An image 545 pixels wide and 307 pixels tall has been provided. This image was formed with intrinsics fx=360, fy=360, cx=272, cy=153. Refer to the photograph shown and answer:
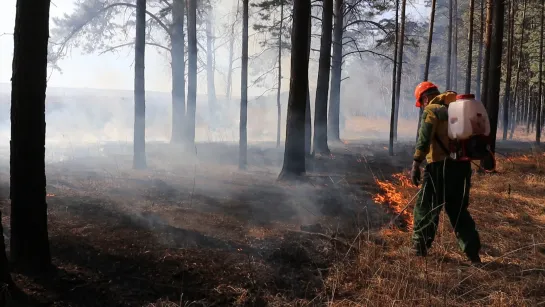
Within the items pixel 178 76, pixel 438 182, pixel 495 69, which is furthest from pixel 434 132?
pixel 178 76

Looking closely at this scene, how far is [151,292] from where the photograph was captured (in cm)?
342

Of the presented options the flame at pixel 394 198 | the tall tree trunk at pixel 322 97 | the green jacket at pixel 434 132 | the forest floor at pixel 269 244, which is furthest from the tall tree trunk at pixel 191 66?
the green jacket at pixel 434 132

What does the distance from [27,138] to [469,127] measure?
4.56 meters

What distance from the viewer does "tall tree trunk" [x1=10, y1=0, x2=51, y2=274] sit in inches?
138

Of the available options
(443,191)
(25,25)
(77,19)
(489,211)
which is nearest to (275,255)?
(443,191)

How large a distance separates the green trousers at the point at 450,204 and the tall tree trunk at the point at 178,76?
12892 millimetres

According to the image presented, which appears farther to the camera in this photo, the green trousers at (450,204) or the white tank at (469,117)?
the green trousers at (450,204)

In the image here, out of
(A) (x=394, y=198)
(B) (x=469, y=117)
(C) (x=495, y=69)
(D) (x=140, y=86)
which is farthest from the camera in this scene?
(D) (x=140, y=86)

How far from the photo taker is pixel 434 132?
4324 millimetres

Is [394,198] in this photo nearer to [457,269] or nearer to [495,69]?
[457,269]

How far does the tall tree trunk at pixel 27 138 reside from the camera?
3.52 metres

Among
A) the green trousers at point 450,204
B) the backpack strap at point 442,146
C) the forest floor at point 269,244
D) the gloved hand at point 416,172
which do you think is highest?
Answer: the backpack strap at point 442,146

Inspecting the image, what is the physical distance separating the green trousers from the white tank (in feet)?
1.38

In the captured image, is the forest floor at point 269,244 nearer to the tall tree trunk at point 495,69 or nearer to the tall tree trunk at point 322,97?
the tall tree trunk at point 495,69
